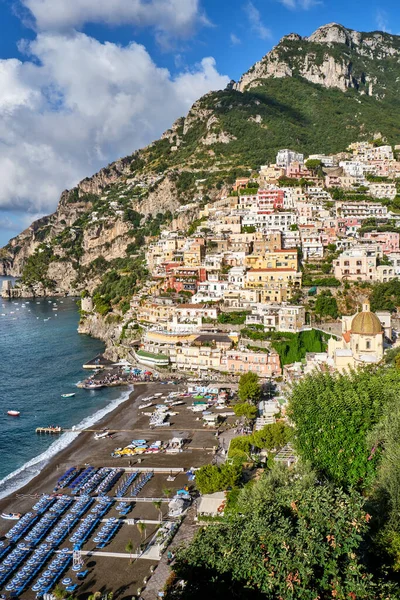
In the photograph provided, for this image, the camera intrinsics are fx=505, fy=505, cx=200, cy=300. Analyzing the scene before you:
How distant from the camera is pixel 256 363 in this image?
5344 cm

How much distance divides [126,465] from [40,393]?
69.0 feet

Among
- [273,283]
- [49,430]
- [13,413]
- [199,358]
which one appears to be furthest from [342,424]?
[273,283]

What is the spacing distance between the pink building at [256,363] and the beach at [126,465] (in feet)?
21.2

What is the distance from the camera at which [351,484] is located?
2219 centimetres

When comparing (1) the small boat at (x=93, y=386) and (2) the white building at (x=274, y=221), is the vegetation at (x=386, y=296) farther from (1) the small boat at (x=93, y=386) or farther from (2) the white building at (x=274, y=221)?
(1) the small boat at (x=93, y=386)

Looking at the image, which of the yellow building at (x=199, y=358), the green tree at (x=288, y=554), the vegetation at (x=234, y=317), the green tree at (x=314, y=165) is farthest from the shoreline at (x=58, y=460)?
the green tree at (x=314, y=165)

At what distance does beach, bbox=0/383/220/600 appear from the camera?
23.4 meters

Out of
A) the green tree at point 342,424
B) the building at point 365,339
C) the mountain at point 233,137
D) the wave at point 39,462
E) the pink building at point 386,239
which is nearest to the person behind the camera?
the green tree at point 342,424

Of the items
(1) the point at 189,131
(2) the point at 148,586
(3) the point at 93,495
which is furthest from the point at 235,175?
(2) the point at 148,586

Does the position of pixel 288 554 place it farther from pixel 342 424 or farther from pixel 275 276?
pixel 275 276

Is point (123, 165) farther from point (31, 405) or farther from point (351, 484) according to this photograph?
point (351, 484)

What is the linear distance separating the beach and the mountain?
55.6 metres

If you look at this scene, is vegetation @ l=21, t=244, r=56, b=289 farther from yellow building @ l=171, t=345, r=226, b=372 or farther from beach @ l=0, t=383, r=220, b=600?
beach @ l=0, t=383, r=220, b=600

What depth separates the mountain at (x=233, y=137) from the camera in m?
122
